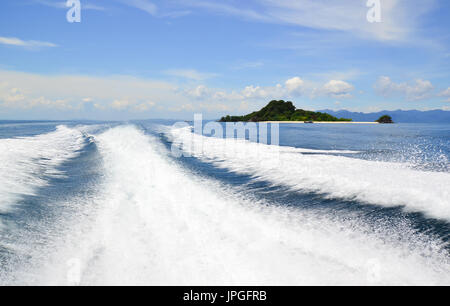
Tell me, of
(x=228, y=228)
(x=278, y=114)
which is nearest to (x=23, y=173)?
(x=228, y=228)

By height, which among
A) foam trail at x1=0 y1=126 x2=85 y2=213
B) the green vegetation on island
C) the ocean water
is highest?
the green vegetation on island

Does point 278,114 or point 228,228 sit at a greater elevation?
point 278,114

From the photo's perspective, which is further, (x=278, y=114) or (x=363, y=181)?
(x=278, y=114)

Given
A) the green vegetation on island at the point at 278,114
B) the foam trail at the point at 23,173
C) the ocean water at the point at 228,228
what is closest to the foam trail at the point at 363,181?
the ocean water at the point at 228,228

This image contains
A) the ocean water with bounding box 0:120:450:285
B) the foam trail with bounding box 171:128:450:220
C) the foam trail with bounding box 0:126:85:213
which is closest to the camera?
the ocean water with bounding box 0:120:450:285

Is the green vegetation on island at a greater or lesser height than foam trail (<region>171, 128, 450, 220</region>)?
greater

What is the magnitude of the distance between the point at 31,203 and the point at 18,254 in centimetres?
268

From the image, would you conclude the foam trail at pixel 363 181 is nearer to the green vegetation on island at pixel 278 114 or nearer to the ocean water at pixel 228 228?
the ocean water at pixel 228 228

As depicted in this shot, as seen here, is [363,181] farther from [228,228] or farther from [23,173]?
[23,173]

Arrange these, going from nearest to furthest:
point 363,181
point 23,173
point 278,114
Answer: point 363,181, point 23,173, point 278,114

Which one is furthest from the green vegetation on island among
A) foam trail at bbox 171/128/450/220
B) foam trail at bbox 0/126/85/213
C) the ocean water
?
the ocean water

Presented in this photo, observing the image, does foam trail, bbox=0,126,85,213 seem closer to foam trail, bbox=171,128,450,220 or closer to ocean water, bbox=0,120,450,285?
ocean water, bbox=0,120,450,285

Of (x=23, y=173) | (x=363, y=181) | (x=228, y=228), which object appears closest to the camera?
(x=228, y=228)
